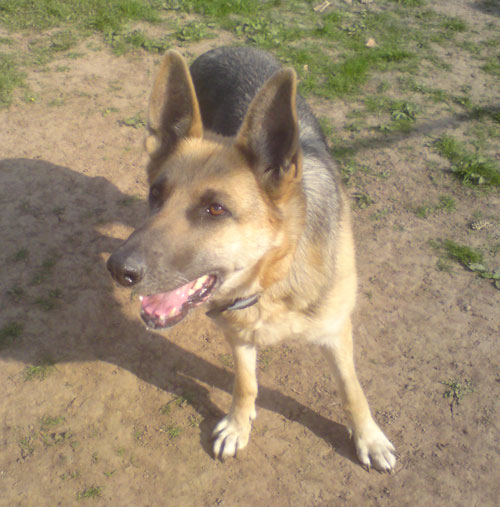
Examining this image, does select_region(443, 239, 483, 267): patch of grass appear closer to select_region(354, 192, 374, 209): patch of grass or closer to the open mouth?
select_region(354, 192, 374, 209): patch of grass

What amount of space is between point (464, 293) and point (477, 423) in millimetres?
1216

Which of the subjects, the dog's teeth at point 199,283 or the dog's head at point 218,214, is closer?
the dog's head at point 218,214

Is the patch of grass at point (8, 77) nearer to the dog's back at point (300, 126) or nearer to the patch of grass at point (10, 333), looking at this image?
the dog's back at point (300, 126)

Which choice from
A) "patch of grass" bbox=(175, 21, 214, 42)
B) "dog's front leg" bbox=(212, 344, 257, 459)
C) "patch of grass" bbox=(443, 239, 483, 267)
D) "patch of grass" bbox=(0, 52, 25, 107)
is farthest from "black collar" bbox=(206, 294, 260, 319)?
"patch of grass" bbox=(175, 21, 214, 42)

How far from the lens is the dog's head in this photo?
204cm

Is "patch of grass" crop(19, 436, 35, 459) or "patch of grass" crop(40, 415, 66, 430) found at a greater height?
"patch of grass" crop(40, 415, 66, 430)

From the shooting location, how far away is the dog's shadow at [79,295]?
10.7 ft

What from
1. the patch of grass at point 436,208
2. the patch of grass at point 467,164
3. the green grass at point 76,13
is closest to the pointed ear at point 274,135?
the patch of grass at point 436,208

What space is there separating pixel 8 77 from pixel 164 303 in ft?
18.7

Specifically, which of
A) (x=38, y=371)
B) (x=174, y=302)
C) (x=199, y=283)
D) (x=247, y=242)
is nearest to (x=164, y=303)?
(x=174, y=302)

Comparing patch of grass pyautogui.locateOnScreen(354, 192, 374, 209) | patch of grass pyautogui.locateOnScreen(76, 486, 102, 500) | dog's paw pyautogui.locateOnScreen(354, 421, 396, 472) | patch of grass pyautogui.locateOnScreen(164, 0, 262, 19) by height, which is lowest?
patch of grass pyautogui.locateOnScreen(76, 486, 102, 500)

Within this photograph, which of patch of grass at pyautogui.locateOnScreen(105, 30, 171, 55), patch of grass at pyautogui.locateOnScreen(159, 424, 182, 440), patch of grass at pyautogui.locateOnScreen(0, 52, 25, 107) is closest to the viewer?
patch of grass at pyautogui.locateOnScreen(159, 424, 182, 440)

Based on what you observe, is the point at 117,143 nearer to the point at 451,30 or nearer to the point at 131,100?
the point at 131,100

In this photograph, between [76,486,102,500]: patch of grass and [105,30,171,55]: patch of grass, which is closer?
[76,486,102,500]: patch of grass
